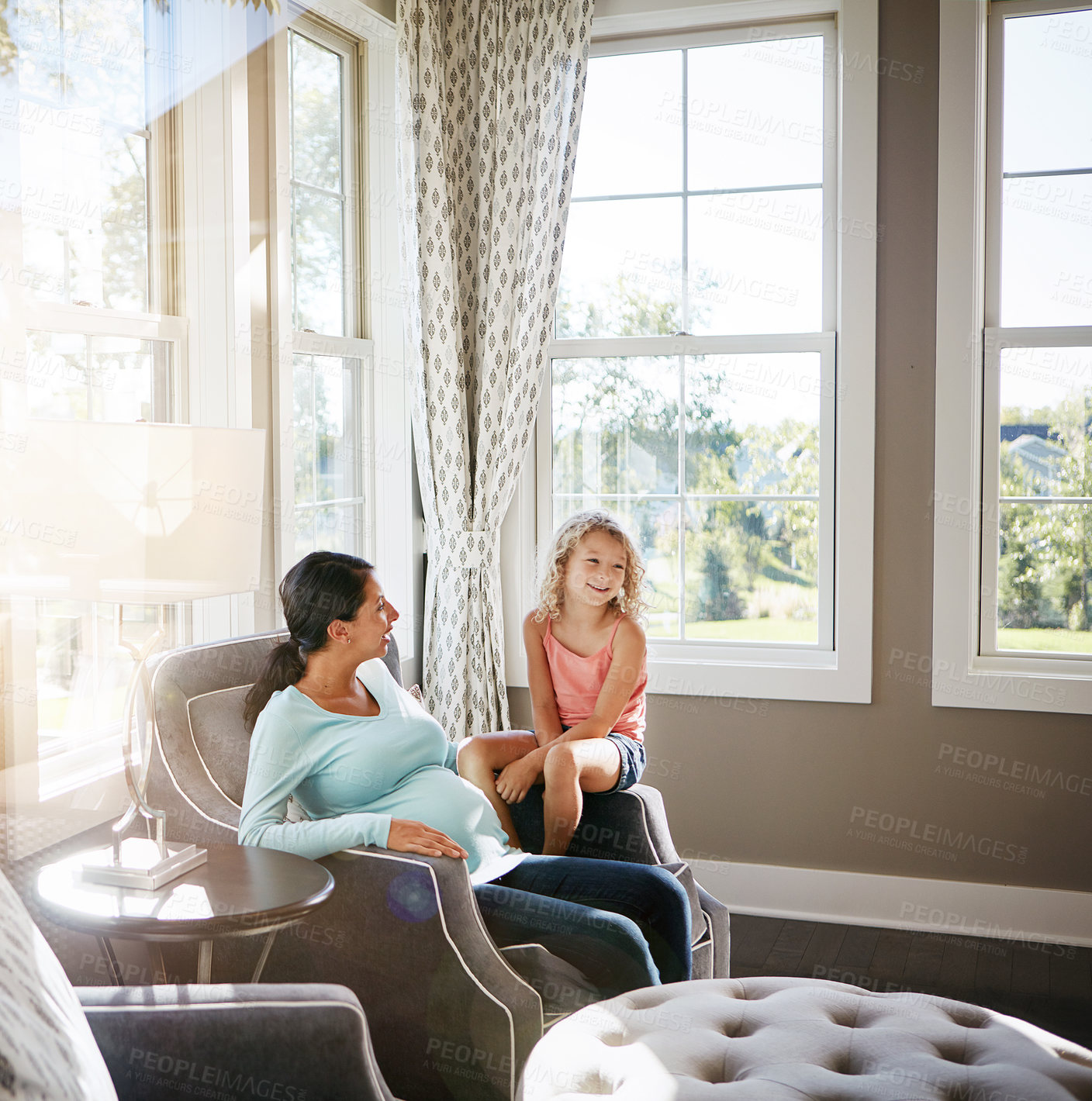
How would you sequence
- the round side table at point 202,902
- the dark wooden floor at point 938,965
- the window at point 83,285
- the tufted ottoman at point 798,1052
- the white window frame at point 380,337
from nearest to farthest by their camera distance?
1. the tufted ottoman at point 798,1052
2. the round side table at point 202,902
3. the window at point 83,285
4. the dark wooden floor at point 938,965
5. the white window frame at point 380,337

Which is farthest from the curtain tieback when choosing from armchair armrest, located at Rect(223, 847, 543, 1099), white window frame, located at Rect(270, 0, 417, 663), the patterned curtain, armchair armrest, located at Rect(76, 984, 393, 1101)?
armchair armrest, located at Rect(76, 984, 393, 1101)

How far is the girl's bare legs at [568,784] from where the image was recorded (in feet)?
8.21

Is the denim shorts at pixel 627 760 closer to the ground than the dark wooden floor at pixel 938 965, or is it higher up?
higher up

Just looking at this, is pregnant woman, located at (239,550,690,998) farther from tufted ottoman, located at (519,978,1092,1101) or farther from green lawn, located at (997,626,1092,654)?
green lawn, located at (997,626,1092,654)

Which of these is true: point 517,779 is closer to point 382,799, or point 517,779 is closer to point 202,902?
point 382,799

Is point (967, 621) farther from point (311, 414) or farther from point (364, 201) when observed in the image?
point (364, 201)

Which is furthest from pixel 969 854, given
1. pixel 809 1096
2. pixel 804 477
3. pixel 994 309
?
pixel 809 1096

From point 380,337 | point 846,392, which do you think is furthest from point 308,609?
point 846,392

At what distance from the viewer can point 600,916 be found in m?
2.00

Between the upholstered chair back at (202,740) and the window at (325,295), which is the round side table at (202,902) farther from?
the window at (325,295)

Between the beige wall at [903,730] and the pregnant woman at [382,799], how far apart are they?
4.64 feet

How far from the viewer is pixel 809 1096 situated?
1485 millimetres

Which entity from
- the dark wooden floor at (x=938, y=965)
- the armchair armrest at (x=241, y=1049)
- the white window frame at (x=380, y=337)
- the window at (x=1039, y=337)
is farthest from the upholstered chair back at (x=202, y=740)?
the window at (x=1039, y=337)

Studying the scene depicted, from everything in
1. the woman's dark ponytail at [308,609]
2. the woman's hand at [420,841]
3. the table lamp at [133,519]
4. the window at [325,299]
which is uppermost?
the window at [325,299]
